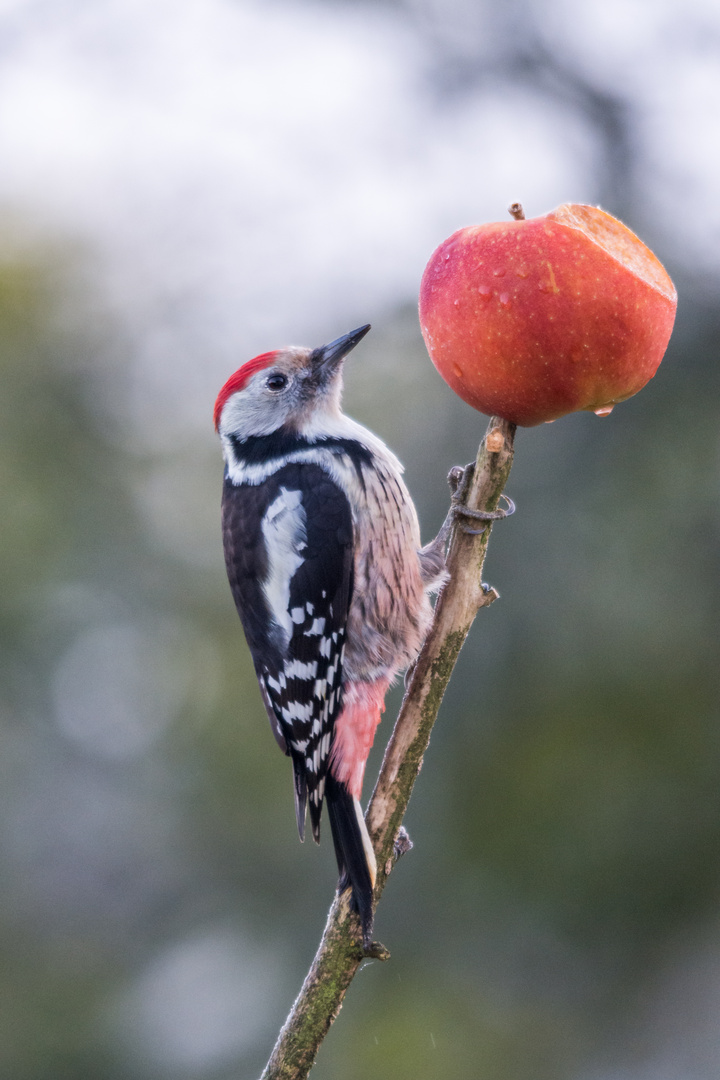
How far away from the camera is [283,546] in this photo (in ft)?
8.11

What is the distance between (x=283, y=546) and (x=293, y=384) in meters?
0.51

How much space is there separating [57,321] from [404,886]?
5.54 m

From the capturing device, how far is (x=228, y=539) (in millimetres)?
2609

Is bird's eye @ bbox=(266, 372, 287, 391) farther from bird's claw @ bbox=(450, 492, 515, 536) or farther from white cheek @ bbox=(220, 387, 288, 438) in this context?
bird's claw @ bbox=(450, 492, 515, 536)

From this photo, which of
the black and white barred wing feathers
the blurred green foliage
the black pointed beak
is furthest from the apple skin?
the blurred green foliage

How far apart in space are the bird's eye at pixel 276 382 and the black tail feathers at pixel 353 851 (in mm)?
1102

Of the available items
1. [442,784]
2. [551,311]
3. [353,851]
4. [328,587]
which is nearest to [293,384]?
[328,587]

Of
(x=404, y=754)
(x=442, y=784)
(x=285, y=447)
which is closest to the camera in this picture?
(x=404, y=754)

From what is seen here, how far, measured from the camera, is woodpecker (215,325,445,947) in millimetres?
2432

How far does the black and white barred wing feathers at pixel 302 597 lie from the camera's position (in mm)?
2432

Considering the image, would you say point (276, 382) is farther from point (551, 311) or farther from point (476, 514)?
point (551, 311)

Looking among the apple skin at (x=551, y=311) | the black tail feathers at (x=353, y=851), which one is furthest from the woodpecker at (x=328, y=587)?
the apple skin at (x=551, y=311)

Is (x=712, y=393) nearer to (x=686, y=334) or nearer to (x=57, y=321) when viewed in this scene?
(x=686, y=334)

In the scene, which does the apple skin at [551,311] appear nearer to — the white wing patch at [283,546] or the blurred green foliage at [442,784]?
the white wing patch at [283,546]
